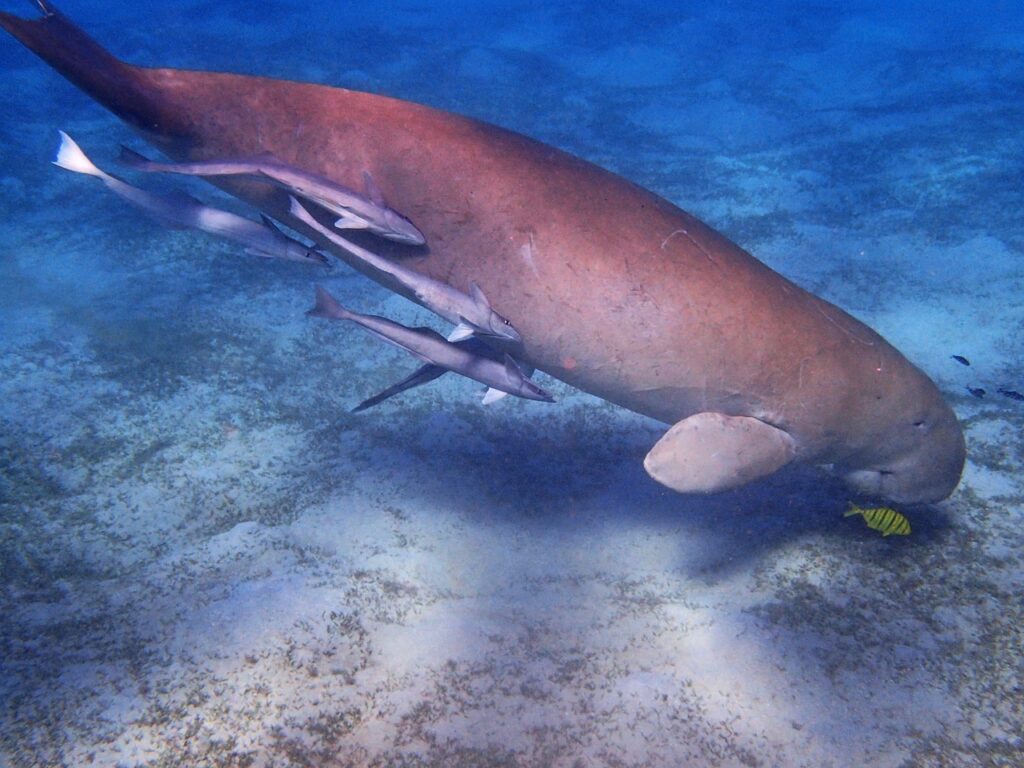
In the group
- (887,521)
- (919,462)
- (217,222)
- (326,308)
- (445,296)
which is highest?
(217,222)

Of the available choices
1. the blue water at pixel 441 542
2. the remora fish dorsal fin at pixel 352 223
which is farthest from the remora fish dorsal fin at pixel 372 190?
the blue water at pixel 441 542

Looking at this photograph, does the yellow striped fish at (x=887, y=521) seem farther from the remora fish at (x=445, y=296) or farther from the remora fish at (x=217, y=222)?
the remora fish at (x=217, y=222)

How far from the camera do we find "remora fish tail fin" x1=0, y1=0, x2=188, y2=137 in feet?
8.89

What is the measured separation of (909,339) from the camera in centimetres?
673

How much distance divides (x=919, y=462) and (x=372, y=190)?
4231mm

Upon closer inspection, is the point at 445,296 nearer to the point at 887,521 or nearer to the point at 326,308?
the point at 326,308

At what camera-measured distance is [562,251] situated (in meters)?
3.16

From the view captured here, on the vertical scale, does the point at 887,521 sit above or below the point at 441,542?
above

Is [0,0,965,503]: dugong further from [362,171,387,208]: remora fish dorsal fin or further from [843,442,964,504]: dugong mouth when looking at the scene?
[843,442,964,504]: dugong mouth

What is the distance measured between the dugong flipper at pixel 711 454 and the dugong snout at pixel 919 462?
1.14 m

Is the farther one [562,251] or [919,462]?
[919,462]

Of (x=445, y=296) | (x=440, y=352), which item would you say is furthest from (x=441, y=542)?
(x=445, y=296)

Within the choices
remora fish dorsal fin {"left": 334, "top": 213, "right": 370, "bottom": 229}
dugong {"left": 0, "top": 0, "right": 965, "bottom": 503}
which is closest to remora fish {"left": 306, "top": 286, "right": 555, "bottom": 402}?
dugong {"left": 0, "top": 0, "right": 965, "bottom": 503}

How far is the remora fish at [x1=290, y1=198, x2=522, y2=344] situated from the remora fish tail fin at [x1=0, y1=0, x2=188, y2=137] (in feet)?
2.87
